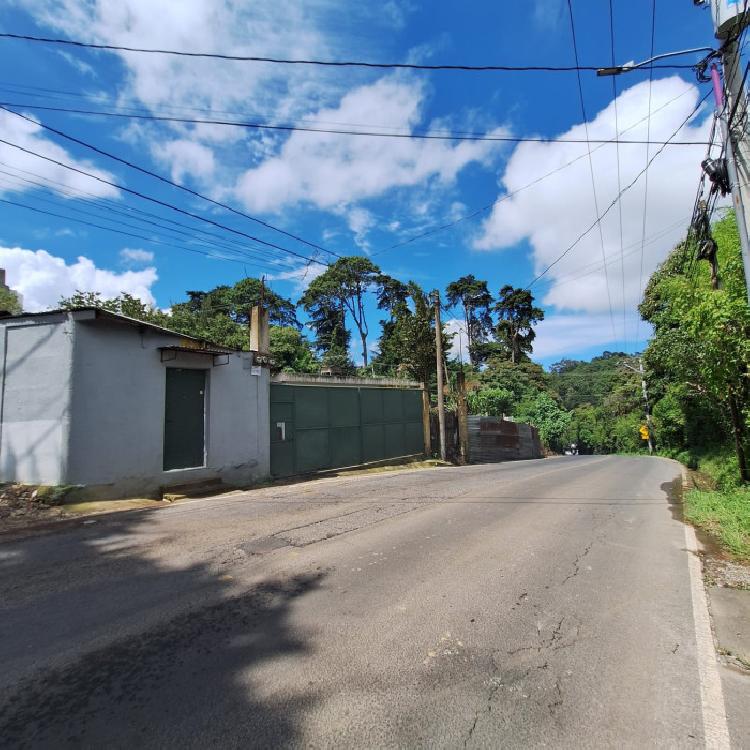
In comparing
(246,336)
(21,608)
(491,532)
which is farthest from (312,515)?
(246,336)

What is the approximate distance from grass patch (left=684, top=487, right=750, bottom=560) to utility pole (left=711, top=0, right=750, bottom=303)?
3.57m

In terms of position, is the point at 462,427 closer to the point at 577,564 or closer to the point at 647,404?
the point at 577,564

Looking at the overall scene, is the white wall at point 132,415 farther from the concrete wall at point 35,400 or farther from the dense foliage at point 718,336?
the dense foliage at point 718,336

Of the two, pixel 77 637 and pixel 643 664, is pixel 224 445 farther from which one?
pixel 643 664

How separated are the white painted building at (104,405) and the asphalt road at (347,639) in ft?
10.0

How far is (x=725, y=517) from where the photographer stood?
798 centimetres

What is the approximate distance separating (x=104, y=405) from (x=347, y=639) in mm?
8547

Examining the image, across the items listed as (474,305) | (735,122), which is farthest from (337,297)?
(735,122)

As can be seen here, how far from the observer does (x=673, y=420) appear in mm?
32594

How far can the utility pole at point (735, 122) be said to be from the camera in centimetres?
717

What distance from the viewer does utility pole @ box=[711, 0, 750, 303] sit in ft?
23.5

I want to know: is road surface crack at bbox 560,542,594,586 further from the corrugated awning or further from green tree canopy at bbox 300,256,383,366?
green tree canopy at bbox 300,256,383,366

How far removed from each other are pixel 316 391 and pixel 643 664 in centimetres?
1315

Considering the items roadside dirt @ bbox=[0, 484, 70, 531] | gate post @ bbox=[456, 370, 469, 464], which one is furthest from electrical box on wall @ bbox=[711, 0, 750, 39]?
gate post @ bbox=[456, 370, 469, 464]
